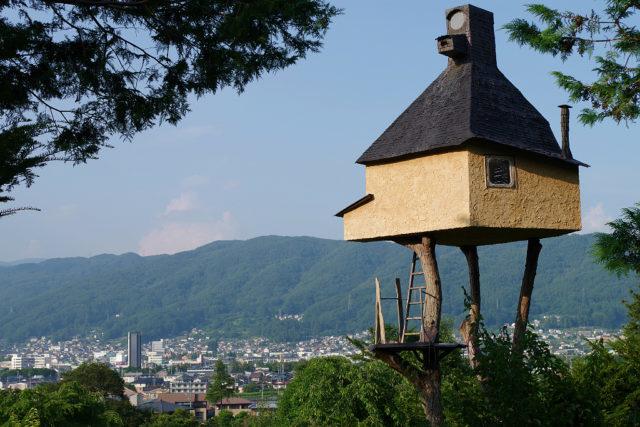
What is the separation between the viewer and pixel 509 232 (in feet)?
48.0

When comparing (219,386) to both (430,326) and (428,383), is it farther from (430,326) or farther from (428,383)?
(430,326)

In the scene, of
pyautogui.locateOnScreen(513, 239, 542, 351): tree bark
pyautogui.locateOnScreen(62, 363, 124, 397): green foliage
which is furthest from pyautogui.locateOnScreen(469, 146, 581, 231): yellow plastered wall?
pyautogui.locateOnScreen(62, 363, 124, 397): green foliage

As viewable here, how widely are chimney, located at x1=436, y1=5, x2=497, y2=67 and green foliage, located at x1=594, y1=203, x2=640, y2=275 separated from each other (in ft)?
10.7

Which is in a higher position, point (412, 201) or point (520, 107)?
point (520, 107)

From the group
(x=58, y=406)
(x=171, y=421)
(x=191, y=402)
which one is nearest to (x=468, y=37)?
(x=58, y=406)

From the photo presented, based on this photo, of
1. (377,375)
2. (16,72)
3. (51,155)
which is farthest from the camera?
(377,375)

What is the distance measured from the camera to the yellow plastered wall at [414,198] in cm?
1410

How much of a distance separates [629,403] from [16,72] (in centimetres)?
1082

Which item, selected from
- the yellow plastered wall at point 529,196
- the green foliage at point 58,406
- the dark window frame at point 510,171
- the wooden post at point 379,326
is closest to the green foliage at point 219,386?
the green foliage at point 58,406

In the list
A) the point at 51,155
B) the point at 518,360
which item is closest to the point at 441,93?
the point at 518,360

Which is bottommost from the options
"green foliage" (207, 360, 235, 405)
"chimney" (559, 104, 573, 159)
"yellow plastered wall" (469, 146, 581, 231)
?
"green foliage" (207, 360, 235, 405)

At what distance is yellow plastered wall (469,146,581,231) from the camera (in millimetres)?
14078

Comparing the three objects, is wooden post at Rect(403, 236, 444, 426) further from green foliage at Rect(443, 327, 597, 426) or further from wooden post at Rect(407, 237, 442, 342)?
green foliage at Rect(443, 327, 597, 426)

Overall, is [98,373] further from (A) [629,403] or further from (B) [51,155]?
(B) [51,155]
